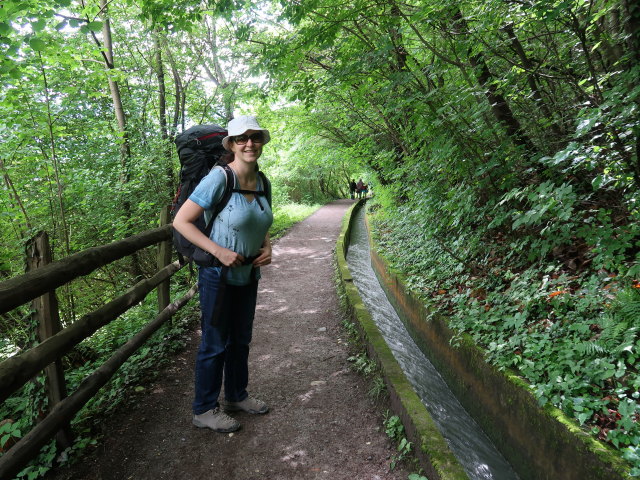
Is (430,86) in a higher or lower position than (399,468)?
higher

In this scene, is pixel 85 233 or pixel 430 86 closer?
pixel 430 86

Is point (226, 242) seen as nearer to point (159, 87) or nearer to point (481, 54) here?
point (481, 54)

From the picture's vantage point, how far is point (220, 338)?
274 cm

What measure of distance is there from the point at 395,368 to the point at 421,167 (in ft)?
11.6

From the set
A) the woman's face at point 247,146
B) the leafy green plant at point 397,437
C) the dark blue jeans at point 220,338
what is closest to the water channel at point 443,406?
the leafy green plant at point 397,437

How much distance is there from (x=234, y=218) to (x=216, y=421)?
1.59 meters

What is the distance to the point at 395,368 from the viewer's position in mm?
3365

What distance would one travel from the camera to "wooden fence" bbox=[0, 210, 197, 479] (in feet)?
6.49

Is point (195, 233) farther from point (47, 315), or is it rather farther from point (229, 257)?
point (47, 315)

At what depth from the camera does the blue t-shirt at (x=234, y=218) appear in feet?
8.06

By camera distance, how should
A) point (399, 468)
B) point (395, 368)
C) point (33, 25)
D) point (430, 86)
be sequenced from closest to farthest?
point (399, 468) < point (395, 368) < point (33, 25) < point (430, 86)

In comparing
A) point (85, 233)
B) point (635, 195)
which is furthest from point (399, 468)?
point (85, 233)

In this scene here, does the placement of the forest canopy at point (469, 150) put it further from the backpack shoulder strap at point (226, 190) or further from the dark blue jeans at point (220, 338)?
the backpack shoulder strap at point (226, 190)

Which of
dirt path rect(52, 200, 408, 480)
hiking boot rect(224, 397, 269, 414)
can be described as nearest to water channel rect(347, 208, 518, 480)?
dirt path rect(52, 200, 408, 480)
